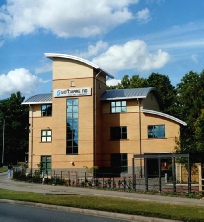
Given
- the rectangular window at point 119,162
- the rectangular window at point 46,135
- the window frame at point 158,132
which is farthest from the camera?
the rectangular window at point 46,135

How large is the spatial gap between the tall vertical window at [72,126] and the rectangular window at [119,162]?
450cm

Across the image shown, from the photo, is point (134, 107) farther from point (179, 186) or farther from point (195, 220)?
point (195, 220)

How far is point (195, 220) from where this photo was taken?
39.7ft

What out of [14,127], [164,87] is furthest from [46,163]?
[14,127]

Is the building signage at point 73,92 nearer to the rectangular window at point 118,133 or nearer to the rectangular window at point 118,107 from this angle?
the rectangular window at point 118,107

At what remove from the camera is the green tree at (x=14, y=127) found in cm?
7812

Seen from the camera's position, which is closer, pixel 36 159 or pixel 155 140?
pixel 155 140

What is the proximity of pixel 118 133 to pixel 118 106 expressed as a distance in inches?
121

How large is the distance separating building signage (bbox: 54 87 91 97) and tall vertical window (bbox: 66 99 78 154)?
80 centimetres

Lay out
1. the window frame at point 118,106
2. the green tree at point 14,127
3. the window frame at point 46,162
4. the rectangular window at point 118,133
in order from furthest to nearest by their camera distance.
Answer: the green tree at point 14,127 → the window frame at point 46,162 → the window frame at point 118,106 → the rectangular window at point 118,133

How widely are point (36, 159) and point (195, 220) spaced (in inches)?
1324

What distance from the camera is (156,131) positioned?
40.3 meters

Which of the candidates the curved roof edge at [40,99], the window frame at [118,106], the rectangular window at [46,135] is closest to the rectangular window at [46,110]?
the curved roof edge at [40,99]

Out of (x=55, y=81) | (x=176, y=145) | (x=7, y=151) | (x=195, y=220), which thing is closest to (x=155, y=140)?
(x=176, y=145)
